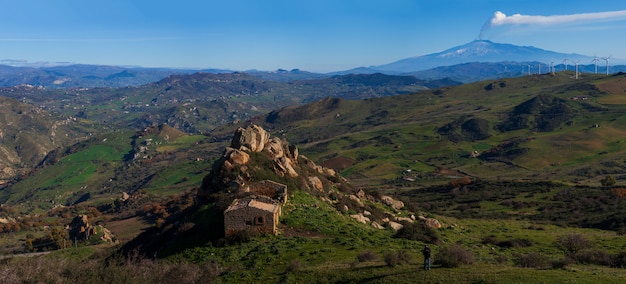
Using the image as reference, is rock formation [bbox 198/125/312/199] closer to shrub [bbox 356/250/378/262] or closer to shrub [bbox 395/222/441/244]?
shrub [bbox 395/222/441/244]

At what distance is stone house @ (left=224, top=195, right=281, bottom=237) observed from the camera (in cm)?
4188

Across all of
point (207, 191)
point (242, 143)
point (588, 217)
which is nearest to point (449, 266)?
point (207, 191)

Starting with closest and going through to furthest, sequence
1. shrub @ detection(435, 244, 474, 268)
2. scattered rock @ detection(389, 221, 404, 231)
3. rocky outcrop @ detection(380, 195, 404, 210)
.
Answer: shrub @ detection(435, 244, 474, 268)
scattered rock @ detection(389, 221, 404, 231)
rocky outcrop @ detection(380, 195, 404, 210)

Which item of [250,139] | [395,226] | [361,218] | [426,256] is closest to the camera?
[426,256]

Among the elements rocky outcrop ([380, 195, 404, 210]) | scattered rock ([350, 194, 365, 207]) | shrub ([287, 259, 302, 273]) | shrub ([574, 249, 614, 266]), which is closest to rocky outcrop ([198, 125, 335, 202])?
scattered rock ([350, 194, 365, 207])

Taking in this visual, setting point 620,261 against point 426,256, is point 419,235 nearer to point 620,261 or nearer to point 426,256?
point 620,261

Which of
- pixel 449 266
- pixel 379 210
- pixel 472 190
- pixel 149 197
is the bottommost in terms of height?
pixel 149 197

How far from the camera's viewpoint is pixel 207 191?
6216cm

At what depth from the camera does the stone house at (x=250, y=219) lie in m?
41.9

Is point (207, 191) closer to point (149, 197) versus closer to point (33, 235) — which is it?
point (33, 235)

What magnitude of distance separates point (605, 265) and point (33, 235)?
116893 mm

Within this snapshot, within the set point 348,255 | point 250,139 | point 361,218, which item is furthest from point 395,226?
point 250,139

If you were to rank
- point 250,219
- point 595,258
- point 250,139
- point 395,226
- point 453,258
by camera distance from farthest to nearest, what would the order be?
→ point 250,139, point 395,226, point 250,219, point 595,258, point 453,258

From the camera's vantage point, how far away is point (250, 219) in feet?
139
